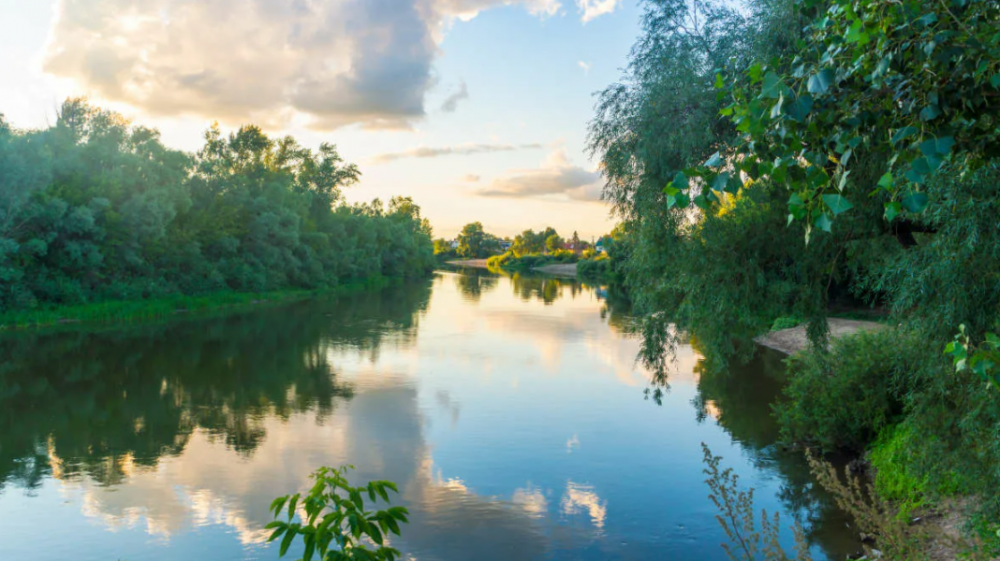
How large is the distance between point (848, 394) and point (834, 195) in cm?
1169

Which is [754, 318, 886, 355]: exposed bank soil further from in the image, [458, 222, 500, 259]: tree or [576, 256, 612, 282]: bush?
[458, 222, 500, 259]: tree

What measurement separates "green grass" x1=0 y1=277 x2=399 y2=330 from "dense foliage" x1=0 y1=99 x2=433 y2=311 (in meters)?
0.66

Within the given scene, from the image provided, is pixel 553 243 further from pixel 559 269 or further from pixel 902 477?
pixel 902 477

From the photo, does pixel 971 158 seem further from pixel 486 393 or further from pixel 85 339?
pixel 85 339

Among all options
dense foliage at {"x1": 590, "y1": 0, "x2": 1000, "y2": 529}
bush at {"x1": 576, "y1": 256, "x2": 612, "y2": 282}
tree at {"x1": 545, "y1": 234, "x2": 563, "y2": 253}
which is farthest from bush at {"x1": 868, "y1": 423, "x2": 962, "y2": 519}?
tree at {"x1": 545, "y1": 234, "x2": 563, "y2": 253}

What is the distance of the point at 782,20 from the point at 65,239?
1265 inches

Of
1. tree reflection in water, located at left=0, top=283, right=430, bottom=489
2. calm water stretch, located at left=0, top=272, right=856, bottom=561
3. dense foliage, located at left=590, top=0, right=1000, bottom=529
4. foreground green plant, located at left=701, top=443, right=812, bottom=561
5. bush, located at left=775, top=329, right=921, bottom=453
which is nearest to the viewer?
dense foliage, located at left=590, top=0, right=1000, bottom=529

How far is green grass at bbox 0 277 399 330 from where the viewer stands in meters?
29.8

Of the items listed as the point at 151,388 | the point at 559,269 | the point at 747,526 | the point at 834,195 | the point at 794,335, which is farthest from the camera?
the point at 559,269

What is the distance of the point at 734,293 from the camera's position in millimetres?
11609

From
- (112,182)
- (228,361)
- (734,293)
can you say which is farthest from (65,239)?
(734,293)

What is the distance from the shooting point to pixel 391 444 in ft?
49.5

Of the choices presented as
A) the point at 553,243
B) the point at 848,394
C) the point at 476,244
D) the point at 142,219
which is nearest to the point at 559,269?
the point at 553,243

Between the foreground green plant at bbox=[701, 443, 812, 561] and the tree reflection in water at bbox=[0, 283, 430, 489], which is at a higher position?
the foreground green plant at bbox=[701, 443, 812, 561]
